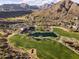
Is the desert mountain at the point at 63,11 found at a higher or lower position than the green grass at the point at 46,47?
higher

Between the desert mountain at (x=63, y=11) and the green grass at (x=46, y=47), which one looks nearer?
the green grass at (x=46, y=47)

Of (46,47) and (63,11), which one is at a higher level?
(63,11)

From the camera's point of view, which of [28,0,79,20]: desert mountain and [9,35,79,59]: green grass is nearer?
[9,35,79,59]: green grass

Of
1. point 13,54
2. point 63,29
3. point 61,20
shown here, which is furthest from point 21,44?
point 61,20

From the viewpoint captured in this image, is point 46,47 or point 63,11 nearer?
point 46,47

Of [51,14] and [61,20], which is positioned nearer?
[61,20]

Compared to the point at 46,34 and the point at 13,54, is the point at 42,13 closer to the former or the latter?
the point at 46,34

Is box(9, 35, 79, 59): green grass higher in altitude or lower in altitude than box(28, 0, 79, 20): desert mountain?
lower

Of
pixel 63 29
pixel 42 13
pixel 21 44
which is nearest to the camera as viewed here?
pixel 21 44
